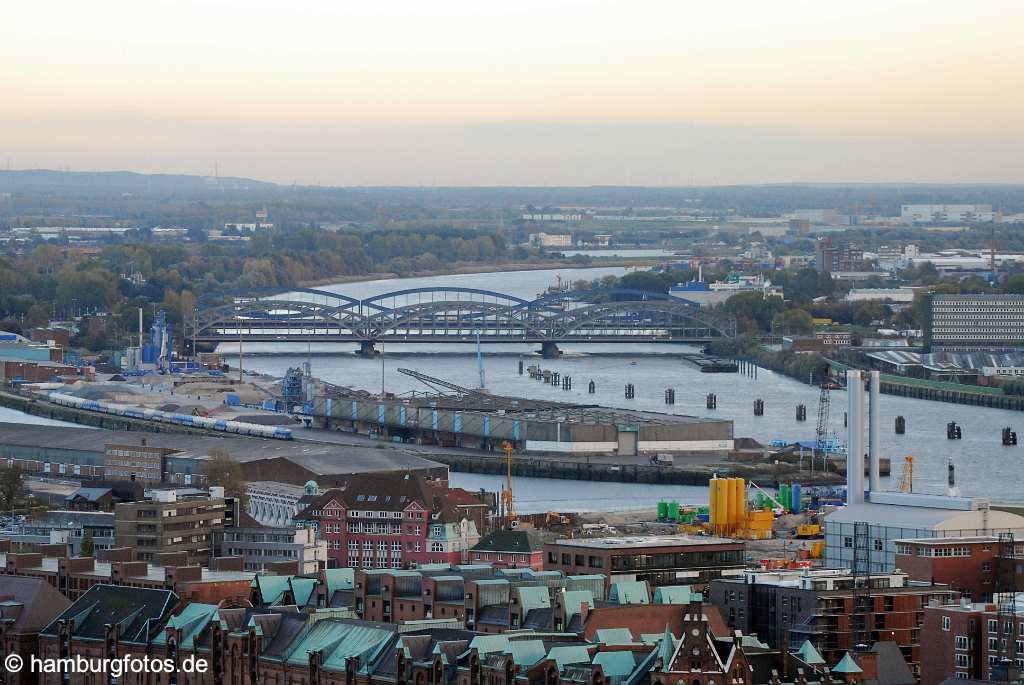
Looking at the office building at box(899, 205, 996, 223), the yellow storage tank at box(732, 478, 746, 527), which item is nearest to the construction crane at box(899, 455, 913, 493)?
the yellow storage tank at box(732, 478, 746, 527)

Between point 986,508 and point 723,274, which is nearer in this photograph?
point 986,508

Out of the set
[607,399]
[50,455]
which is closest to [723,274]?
[607,399]

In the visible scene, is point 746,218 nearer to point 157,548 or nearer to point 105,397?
point 105,397

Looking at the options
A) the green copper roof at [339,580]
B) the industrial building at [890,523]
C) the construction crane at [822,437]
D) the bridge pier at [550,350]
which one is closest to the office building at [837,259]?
the bridge pier at [550,350]

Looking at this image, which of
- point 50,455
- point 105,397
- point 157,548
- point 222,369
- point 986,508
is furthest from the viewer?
point 222,369

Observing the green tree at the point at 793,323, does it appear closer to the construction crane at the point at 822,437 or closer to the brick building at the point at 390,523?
the construction crane at the point at 822,437

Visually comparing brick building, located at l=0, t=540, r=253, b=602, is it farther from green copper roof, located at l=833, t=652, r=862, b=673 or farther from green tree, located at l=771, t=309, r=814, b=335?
green tree, located at l=771, t=309, r=814, b=335
